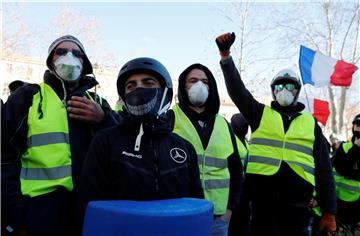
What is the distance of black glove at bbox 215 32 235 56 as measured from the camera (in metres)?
3.35

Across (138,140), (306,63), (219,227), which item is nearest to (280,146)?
(219,227)

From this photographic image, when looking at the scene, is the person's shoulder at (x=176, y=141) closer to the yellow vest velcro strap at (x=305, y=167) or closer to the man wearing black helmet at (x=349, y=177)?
the yellow vest velcro strap at (x=305, y=167)

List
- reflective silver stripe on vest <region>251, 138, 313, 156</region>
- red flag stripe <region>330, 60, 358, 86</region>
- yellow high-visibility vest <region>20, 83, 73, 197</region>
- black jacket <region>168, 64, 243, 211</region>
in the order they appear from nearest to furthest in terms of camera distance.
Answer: yellow high-visibility vest <region>20, 83, 73, 197</region>
black jacket <region>168, 64, 243, 211</region>
reflective silver stripe on vest <region>251, 138, 313, 156</region>
red flag stripe <region>330, 60, 358, 86</region>

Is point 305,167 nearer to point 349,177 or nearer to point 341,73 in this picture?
point 349,177

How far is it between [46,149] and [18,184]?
25 centimetres

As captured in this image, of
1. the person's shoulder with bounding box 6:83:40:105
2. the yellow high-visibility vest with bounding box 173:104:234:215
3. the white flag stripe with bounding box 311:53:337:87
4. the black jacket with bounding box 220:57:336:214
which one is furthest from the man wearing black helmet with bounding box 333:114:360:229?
the person's shoulder with bounding box 6:83:40:105

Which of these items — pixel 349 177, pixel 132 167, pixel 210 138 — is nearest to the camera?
pixel 132 167

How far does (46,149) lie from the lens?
2414 millimetres

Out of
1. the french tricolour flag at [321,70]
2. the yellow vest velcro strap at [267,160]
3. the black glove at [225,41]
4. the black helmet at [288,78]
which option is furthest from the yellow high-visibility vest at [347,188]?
the french tricolour flag at [321,70]

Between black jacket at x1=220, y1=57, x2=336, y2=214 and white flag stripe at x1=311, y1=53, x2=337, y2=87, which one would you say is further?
white flag stripe at x1=311, y1=53, x2=337, y2=87

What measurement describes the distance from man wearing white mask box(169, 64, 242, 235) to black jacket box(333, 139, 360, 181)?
2596mm

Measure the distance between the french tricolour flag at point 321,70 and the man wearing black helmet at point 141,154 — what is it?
735 centimetres

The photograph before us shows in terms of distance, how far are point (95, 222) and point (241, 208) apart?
3.47m

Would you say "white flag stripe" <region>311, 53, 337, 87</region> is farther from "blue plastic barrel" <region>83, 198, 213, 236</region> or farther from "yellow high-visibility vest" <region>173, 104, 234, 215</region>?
"blue plastic barrel" <region>83, 198, 213, 236</region>
